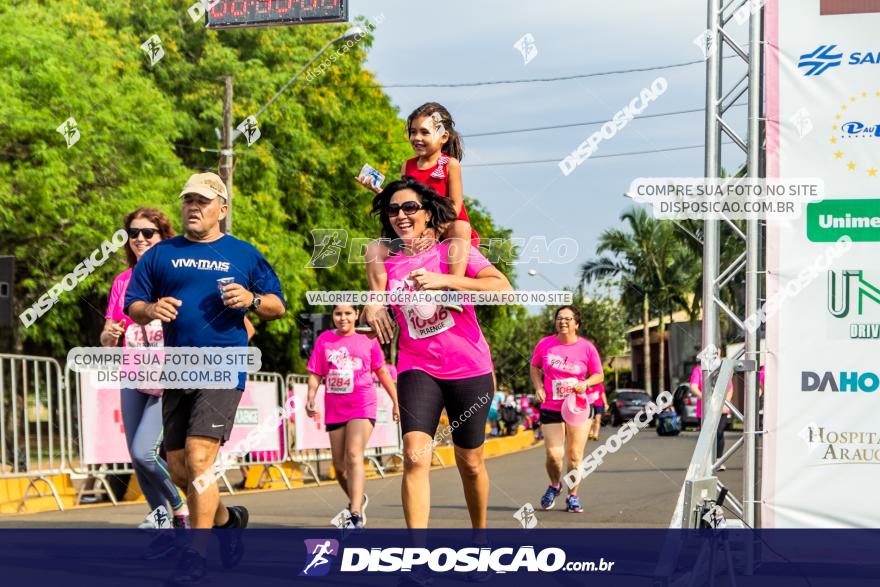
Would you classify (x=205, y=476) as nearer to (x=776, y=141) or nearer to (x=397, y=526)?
(x=776, y=141)

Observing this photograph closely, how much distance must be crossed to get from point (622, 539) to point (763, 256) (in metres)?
2.52

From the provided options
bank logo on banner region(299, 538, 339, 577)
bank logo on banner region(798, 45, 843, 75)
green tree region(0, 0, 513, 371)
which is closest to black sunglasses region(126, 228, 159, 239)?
bank logo on banner region(299, 538, 339, 577)

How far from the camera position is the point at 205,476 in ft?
22.3

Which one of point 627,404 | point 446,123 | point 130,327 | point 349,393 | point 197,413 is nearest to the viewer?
point 197,413

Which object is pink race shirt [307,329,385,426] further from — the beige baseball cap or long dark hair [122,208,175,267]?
the beige baseball cap

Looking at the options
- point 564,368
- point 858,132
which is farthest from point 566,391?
point 858,132

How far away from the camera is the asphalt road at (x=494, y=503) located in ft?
37.3

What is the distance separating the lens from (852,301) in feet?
24.6

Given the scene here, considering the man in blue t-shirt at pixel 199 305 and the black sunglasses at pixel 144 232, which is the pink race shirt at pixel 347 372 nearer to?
the black sunglasses at pixel 144 232

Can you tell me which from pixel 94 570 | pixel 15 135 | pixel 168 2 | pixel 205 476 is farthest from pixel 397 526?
pixel 168 2

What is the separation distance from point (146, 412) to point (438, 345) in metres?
2.11

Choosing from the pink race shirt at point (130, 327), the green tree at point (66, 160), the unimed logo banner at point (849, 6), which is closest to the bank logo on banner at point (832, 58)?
the unimed logo banner at point (849, 6)

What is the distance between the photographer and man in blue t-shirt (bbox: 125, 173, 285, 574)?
6836 millimetres

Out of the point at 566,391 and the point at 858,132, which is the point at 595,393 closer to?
the point at 566,391
